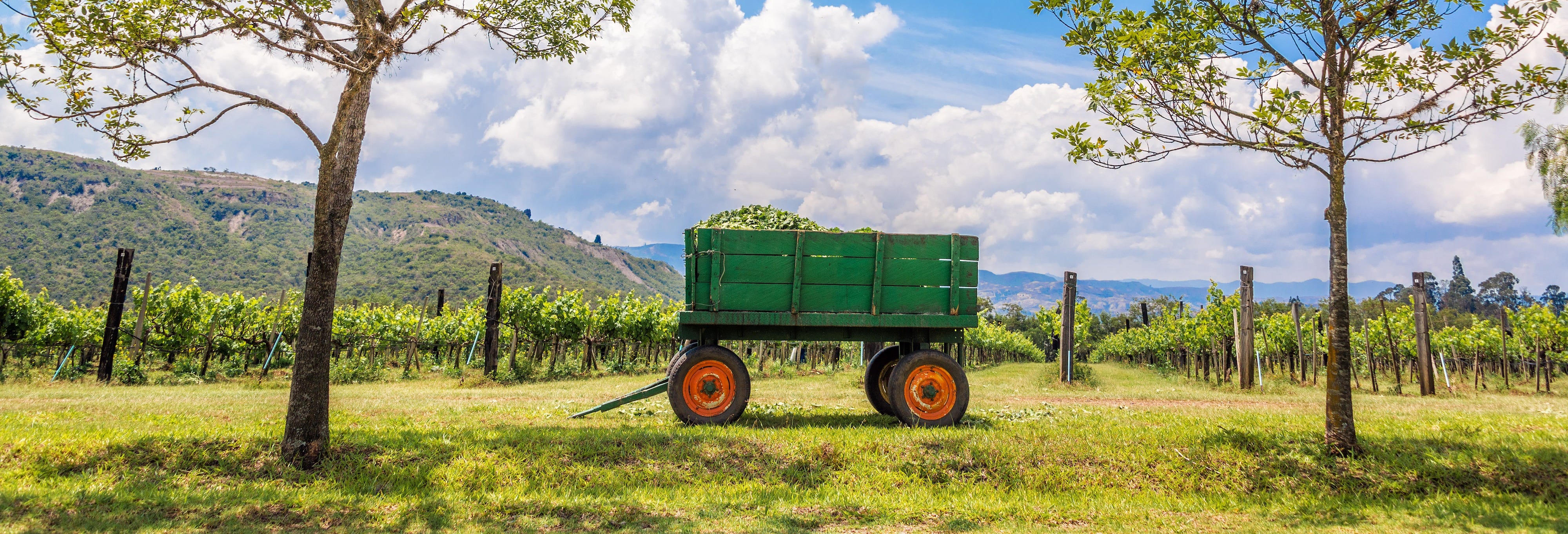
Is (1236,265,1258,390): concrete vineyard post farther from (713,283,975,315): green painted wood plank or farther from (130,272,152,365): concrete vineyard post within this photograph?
(130,272,152,365): concrete vineyard post

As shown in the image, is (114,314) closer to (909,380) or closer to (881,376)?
(881,376)

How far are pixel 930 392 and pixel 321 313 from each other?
7.21 meters

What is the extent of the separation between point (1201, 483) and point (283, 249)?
413 feet

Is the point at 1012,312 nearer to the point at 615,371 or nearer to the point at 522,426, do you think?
the point at 615,371

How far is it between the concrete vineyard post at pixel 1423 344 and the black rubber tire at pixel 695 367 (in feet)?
55.0

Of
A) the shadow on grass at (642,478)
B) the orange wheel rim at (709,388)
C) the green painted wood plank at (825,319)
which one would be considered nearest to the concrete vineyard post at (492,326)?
the shadow on grass at (642,478)

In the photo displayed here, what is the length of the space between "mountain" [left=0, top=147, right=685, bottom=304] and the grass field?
231ft

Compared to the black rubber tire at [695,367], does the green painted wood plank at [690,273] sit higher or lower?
higher

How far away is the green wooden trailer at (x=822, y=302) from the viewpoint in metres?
9.45

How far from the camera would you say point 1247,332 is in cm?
2016

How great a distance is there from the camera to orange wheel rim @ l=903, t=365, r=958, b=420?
9.80 m

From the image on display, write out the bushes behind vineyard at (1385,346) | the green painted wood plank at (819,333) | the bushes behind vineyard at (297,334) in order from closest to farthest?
the green painted wood plank at (819,333), the bushes behind vineyard at (297,334), the bushes behind vineyard at (1385,346)

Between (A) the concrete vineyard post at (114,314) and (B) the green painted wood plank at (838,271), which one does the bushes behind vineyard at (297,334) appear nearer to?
(A) the concrete vineyard post at (114,314)

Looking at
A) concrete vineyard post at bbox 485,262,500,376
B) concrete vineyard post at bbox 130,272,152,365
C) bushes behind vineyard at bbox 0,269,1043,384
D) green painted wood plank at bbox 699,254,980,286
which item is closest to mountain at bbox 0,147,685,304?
bushes behind vineyard at bbox 0,269,1043,384
